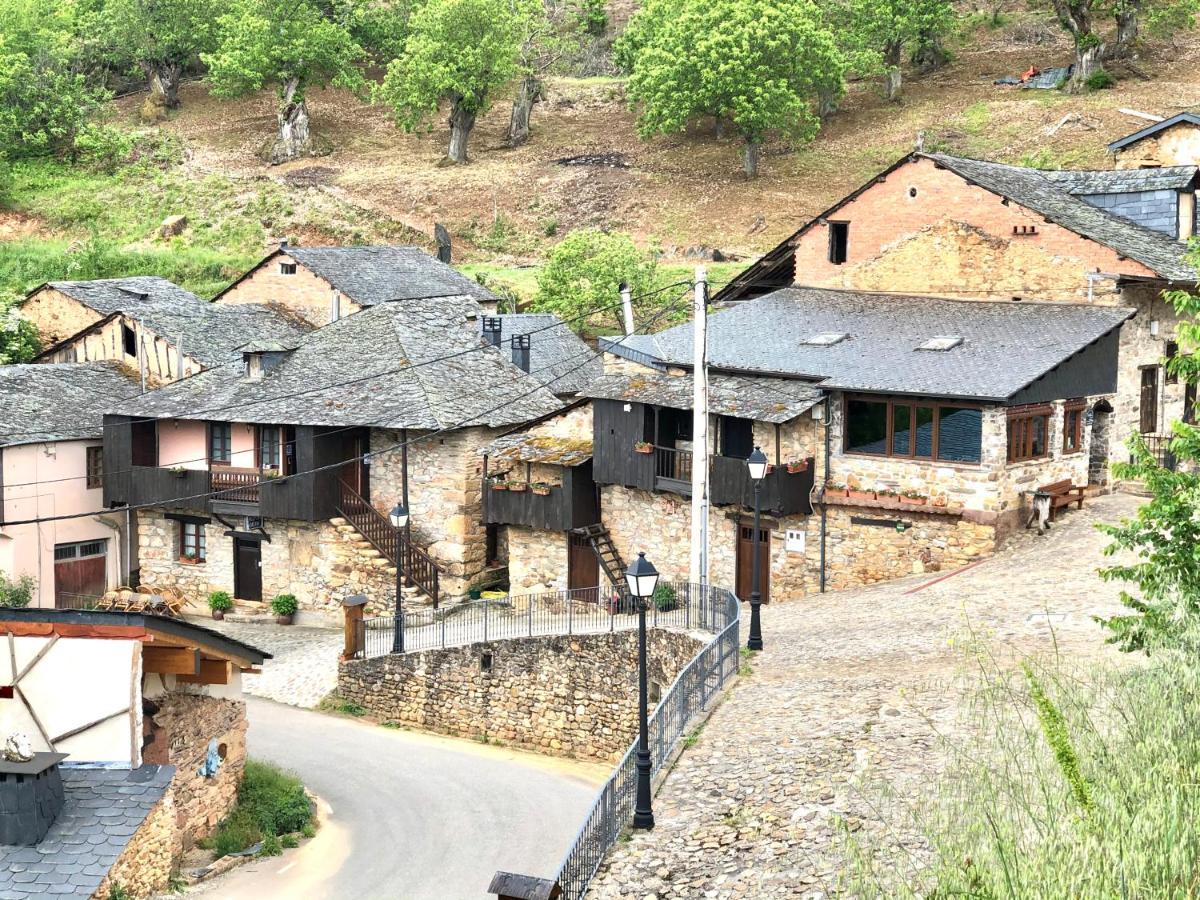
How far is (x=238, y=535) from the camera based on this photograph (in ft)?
121

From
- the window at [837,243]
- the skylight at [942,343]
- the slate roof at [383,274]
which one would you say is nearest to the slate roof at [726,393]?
the skylight at [942,343]

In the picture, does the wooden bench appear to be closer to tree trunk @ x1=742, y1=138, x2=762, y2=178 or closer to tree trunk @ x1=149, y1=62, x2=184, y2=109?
tree trunk @ x1=742, y1=138, x2=762, y2=178

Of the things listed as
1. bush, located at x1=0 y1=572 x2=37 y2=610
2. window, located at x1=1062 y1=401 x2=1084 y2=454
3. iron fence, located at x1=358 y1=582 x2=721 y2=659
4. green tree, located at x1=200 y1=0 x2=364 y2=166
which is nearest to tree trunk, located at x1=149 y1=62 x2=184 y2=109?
green tree, located at x1=200 y1=0 x2=364 y2=166

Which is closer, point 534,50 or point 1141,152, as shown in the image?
point 1141,152

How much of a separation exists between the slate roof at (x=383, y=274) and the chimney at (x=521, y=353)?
242 inches

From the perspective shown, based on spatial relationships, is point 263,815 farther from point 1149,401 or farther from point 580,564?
point 1149,401

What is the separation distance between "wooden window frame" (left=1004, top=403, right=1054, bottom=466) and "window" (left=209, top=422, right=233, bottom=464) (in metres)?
18.6

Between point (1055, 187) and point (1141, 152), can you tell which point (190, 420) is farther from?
point (1141, 152)

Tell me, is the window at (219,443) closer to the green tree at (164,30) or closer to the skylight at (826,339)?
the skylight at (826,339)

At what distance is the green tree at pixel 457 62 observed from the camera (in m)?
70.1

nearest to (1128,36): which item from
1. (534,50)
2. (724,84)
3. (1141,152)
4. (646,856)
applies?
(724,84)

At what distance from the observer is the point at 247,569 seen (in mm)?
37219

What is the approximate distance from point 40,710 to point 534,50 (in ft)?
209

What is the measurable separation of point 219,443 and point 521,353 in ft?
25.9
